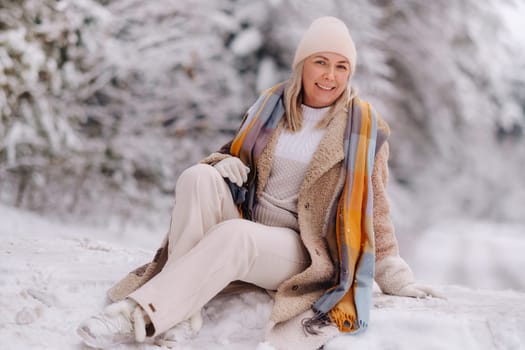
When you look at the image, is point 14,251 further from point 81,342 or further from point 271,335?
point 271,335

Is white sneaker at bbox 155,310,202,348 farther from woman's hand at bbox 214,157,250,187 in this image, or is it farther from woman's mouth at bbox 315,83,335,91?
woman's mouth at bbox 315,83,335,91

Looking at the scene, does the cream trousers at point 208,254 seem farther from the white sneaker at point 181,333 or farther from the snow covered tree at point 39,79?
the snow covered tree at point 39,79

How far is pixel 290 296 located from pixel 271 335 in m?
0.14

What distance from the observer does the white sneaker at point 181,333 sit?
1.48 metres

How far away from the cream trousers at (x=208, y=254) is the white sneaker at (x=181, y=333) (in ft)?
0.15

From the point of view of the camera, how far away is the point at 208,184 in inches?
63.3

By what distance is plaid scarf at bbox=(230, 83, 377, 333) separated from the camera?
5.21ft

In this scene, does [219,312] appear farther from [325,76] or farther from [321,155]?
[325,76]

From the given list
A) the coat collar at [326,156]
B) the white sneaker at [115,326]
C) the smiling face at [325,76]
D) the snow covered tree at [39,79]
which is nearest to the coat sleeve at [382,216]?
the coat collar at [326,156]

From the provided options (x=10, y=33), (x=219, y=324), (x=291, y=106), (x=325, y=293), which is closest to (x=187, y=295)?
(x=219, y=324)

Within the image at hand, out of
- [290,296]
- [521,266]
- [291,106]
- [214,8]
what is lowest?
[521,266]

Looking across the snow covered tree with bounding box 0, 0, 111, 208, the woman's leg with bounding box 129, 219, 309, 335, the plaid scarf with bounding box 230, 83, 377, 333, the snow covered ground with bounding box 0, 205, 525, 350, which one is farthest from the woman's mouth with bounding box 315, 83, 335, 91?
the snow covered tree with bounding box 0, 0, 111, 208

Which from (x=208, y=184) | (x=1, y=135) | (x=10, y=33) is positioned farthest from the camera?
(x=1, y=135)

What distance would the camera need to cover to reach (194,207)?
1.58m
